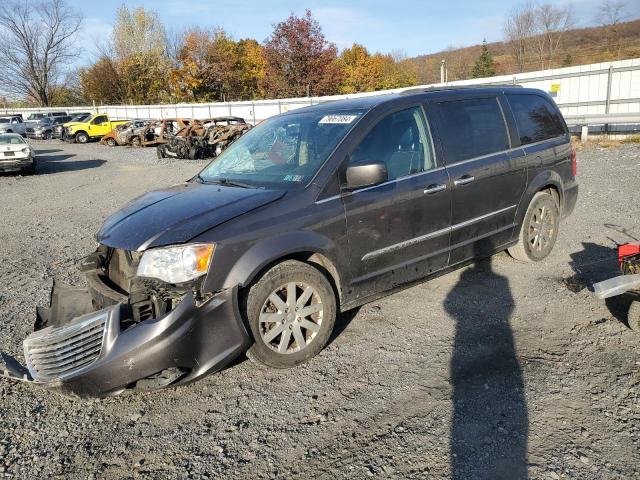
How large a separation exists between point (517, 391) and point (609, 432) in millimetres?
551

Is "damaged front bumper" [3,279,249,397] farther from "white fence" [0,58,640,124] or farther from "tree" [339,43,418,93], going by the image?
"tree" [339,43,418,93]

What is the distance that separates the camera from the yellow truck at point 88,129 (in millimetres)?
32375

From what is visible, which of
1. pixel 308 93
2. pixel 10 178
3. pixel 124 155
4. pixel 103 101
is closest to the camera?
pixel 10 178

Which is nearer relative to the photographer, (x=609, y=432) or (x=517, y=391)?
(x=609, y=432)

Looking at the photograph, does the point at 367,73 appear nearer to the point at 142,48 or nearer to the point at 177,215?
the point at 142,48

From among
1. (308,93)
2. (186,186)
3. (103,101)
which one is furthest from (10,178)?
(103,101)

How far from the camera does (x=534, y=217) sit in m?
5.36

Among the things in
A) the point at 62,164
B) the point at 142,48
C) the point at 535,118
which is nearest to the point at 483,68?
the point at 142,48

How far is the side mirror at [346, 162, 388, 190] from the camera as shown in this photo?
3.60 meters

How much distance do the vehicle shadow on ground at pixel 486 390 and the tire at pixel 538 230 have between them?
72cm

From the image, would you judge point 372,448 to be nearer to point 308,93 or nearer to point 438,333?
point 438,333

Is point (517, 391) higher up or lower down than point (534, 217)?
lower down

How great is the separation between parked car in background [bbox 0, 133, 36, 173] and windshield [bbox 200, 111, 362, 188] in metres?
16.0

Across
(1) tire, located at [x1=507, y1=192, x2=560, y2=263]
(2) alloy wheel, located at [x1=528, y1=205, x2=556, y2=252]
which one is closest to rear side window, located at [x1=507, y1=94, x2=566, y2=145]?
(1) tire, located at [x1=507, y1=192, x2=560, y2=263]
